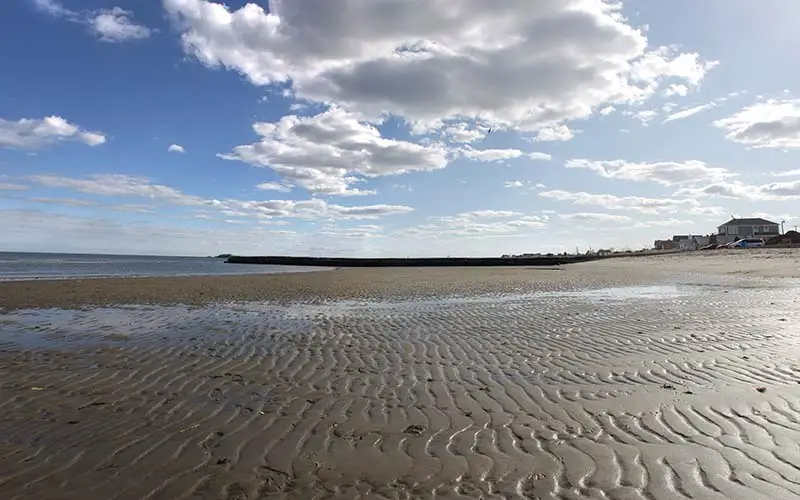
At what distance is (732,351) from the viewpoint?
8938 mm

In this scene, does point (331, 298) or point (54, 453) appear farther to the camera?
point (331, 298)

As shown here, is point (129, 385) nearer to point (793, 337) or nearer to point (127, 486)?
point (127, 486)

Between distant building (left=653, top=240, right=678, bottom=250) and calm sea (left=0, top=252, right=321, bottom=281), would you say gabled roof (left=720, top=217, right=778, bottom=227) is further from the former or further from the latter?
calm sea (left=0, top=252, right=321, bottom=281)

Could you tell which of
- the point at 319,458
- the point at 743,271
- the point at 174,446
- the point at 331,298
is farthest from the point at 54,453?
→ the point at 743,271

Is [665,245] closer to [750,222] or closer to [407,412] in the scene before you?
[750,222]

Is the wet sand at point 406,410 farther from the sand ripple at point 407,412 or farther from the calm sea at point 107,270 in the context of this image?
the calm sea at point 107,270

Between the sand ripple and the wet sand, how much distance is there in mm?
25

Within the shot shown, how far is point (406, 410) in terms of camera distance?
6.10 meters

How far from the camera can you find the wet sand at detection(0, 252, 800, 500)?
4.20 m

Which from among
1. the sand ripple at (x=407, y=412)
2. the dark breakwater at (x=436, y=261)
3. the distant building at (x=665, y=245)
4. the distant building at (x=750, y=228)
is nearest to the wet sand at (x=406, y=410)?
the sand ripple at (x=407, y=412)

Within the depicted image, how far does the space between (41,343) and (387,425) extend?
912 cm

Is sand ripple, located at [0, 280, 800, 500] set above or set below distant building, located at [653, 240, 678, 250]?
below

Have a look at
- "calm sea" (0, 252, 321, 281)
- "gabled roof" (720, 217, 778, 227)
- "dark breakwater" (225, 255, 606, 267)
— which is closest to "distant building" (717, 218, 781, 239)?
"gabled roof" (720, 217, 778, 227)

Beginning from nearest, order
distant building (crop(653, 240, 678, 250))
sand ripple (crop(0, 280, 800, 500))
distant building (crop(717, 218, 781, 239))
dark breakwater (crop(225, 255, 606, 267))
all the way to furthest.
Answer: sand ripple (crop(0, 280, 800, 500)) → dark breakwater (crop(225, 255, 606, 267)) → distant building (crop(653, 240, 678, 250)) → distant building (crop(717, 218, 781, 239))
